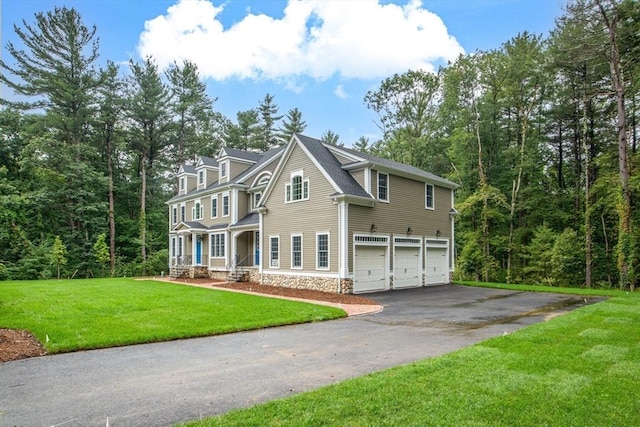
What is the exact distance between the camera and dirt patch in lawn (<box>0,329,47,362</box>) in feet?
21.7

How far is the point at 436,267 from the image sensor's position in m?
21.5

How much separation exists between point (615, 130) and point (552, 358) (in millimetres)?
24816

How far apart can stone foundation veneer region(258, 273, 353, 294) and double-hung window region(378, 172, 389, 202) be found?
454 centimetres

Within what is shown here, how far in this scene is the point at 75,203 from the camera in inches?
1217

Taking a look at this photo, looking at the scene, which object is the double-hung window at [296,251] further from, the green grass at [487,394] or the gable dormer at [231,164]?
the green grass at [487,394]

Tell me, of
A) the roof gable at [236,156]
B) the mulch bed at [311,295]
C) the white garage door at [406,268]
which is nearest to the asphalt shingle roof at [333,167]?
the white garage door at [406,268]

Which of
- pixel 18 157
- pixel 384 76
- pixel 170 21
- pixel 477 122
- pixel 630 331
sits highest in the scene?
pixel 384 76

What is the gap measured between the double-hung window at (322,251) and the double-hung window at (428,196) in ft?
22.2

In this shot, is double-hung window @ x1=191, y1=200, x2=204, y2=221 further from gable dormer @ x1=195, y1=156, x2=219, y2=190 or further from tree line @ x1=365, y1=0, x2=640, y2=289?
tree line @ x1=365, y1=0, x2=640, y2=289

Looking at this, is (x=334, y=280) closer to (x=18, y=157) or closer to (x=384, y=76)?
(x=384, y=76)

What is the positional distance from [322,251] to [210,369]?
38.7 feet

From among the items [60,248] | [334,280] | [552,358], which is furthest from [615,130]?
[60,248]

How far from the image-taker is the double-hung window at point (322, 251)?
17328mm

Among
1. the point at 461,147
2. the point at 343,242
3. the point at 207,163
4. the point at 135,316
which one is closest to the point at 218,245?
the point at 207,163
